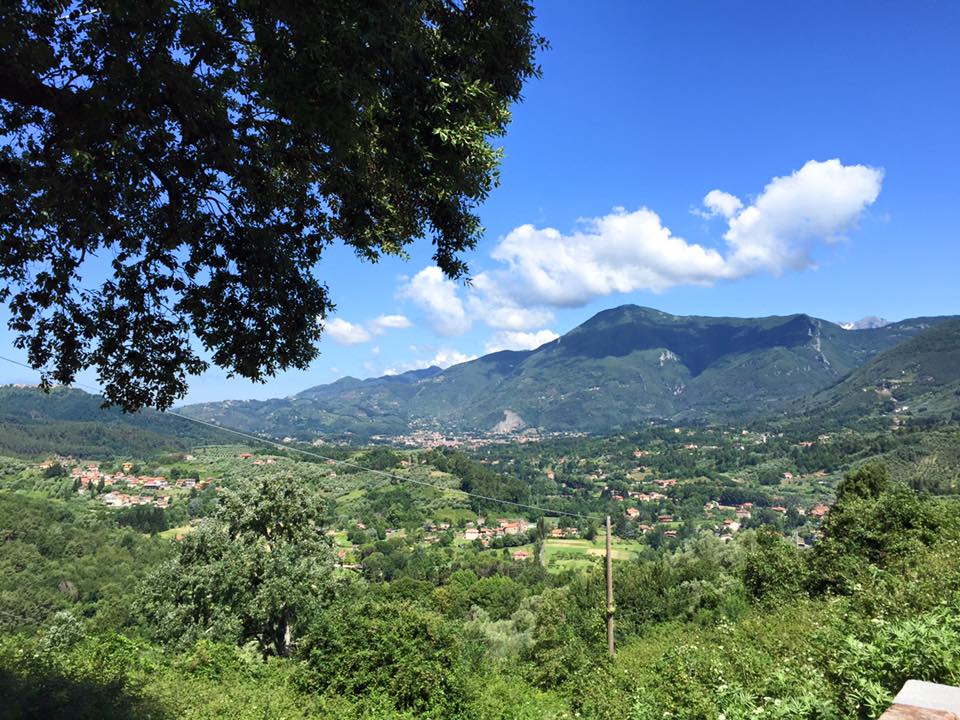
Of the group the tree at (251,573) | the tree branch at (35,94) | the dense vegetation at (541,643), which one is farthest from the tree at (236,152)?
the tree at (251,573)

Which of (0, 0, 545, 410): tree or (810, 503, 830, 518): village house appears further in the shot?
(810, 503, 830, 518): village house

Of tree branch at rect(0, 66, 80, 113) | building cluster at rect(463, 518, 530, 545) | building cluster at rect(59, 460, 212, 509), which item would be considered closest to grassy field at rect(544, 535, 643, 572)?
building cluster at rect(463, 518, 530, 545)

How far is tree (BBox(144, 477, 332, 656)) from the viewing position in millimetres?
19719

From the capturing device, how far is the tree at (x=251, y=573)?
19.7 m

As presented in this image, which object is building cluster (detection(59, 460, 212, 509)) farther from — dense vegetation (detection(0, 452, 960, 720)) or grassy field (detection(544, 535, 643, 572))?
dense vegetation (detection(0, 452, 960, 720))

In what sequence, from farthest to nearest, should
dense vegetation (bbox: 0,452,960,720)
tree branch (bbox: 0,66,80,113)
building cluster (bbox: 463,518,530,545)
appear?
building cluster (bbox: 463,518,530,545) < dense vegetation (bbox: 0,452,960,720) < tree branch (bbox: 0,66,80,113)

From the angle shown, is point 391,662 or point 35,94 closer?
point 35,94

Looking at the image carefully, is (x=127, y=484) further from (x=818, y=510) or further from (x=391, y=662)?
(x=818, y=510)

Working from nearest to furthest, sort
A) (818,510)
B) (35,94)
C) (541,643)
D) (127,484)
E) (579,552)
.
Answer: (35,94) → (541,643) → (579,552) → (818,510) → (127,484)

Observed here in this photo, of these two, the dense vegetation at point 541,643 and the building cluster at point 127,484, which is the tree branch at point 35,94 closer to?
the dense vegetation at point 541,643

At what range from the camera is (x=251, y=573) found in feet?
67.3

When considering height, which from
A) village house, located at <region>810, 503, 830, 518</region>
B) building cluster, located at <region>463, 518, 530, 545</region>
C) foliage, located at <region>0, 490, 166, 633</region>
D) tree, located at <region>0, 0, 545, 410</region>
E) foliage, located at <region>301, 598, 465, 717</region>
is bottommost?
building cluster, located at <region>463, 518, 530, 545</region>

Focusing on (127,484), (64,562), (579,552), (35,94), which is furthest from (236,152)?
(127,484)

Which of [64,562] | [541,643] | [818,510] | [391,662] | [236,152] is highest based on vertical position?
[236,152]
